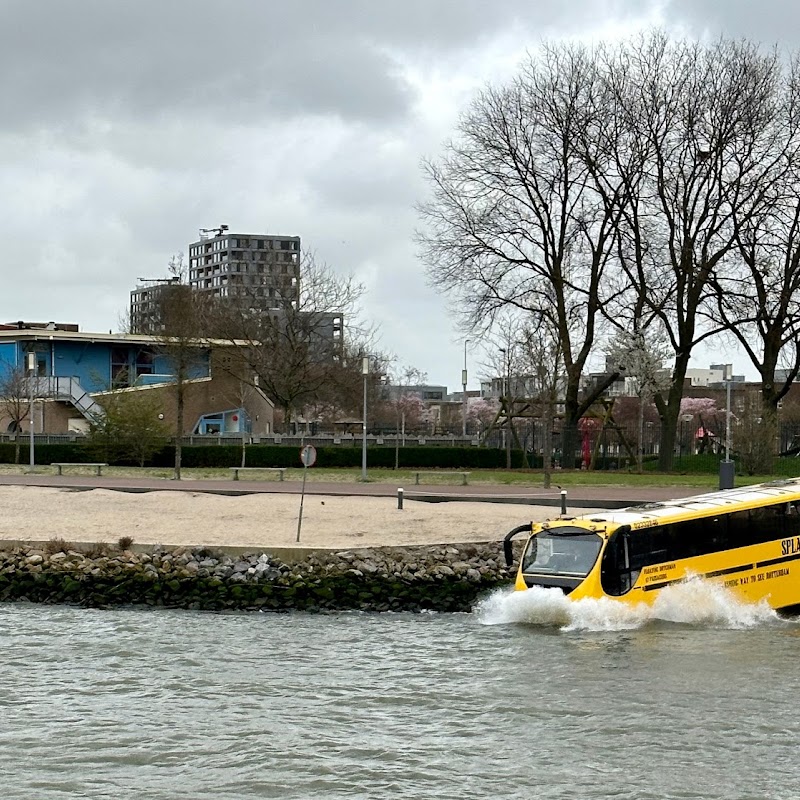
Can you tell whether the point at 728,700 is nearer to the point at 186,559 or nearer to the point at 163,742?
the point at 163,742

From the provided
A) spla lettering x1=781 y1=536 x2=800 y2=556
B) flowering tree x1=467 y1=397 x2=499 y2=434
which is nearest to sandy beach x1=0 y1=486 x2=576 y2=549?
spla lettering x1=781 y1=536 x2=800 y2=556

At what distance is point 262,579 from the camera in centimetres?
2597

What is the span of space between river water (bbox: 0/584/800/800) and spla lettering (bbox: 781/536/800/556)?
1524 millimetres

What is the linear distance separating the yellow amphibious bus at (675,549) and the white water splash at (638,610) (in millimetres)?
163

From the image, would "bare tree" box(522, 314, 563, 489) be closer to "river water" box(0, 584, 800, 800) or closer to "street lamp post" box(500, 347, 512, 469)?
"street lamp post" box(500, 347, 512, 469)

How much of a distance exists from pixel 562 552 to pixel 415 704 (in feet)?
21.0

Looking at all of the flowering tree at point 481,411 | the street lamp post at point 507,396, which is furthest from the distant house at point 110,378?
the flowering tree at point 481,411

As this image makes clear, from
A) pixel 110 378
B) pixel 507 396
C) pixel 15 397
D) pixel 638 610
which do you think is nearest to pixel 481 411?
pixel 110 378

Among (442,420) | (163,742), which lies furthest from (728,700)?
(442,420)

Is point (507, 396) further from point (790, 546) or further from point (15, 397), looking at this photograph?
point (790, 546)

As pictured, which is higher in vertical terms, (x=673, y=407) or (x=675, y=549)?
(x=673, y=407)

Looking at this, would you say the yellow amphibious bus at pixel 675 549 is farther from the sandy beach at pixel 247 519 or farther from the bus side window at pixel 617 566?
the sandy beach at pixel 247 519

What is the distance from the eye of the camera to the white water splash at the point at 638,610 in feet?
70.3

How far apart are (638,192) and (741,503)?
31.5 metres
